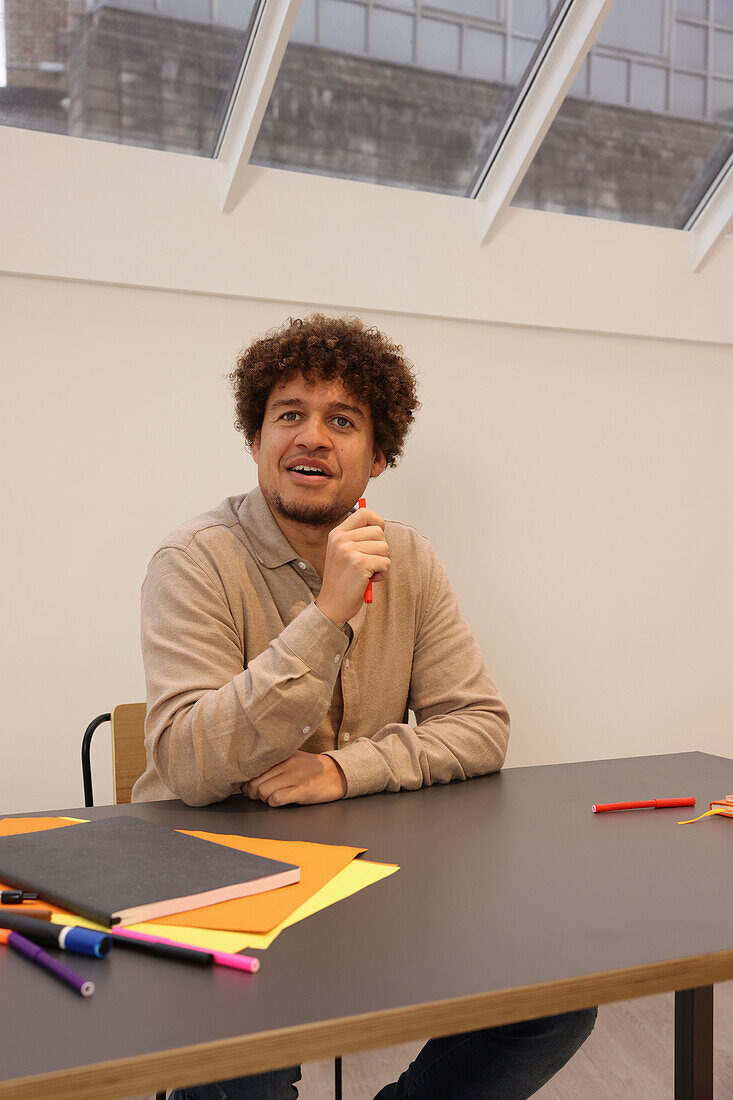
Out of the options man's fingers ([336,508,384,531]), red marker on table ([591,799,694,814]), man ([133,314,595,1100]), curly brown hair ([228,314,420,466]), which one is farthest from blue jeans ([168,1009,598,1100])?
curly brown hair ([228,314,420,466])

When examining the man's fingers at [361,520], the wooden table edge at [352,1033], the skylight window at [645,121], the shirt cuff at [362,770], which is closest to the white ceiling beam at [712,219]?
the skylight window at [645,121]

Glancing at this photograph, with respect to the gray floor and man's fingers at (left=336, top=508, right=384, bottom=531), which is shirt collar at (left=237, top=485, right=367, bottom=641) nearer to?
man's fingers at (left=336, top=508, right=384, bottom=531)

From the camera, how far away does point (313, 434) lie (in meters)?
1.61

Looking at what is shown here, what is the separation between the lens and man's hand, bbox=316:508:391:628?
1284 millimetres

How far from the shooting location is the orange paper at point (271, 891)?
0.76m

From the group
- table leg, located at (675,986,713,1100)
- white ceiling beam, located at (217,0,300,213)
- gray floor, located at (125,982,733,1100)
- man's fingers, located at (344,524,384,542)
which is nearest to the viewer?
table leg, located at (675,986,713,1100)

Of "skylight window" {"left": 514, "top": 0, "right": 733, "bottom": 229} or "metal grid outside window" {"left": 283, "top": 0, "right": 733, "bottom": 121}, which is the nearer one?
"metal grid outside window" {"left": 283, "top": 0, "right": 733, "bottom": 121}

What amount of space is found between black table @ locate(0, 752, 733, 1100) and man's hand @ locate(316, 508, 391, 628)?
0.28m

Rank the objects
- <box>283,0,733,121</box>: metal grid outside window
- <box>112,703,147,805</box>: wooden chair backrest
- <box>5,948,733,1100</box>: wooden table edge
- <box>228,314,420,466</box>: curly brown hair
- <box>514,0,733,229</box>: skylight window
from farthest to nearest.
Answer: <box>514,0,733,229</box>: skylight window, <box>283,0,733,121</box>: metal grid outside window, <box>112,703,147,805</box>: wooden chair backrest, <box>228,314,420,466</box>: curly brown hair, <box>5,948,733,1100</box>: wooden table edge

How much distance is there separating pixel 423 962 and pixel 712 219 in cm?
319

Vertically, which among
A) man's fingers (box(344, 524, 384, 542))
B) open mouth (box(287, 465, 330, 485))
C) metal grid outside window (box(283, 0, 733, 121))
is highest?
metal grid outside window (box(283, 0, 733, 121))

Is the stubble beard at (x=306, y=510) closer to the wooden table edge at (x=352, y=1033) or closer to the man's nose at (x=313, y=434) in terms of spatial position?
the man's nose at (x=313, y=434)

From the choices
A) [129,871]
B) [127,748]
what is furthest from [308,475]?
[129,871]

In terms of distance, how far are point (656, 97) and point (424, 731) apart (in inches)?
104
